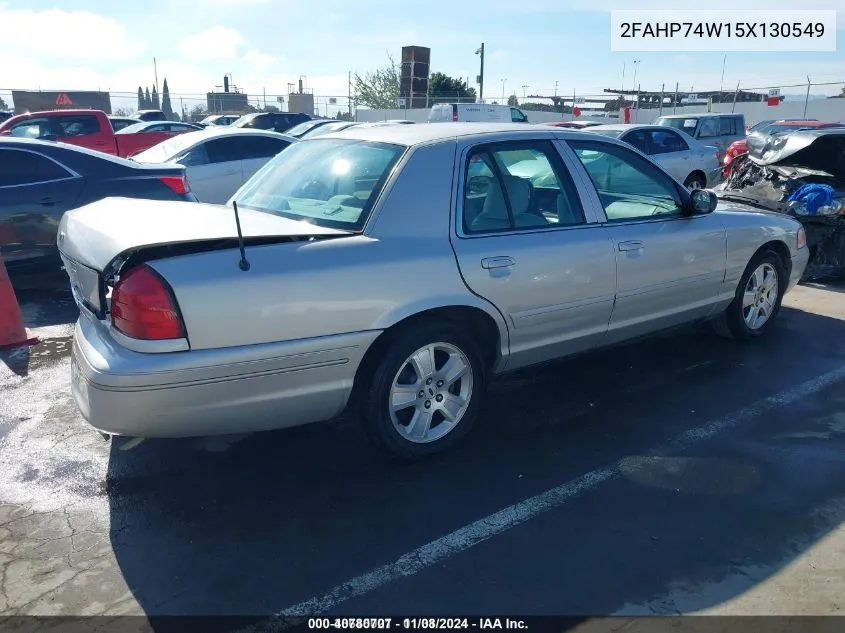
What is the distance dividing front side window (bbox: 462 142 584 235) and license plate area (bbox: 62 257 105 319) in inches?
70.0

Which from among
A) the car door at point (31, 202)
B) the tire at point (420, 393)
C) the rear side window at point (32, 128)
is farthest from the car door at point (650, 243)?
the rear side window at point (32, 128)

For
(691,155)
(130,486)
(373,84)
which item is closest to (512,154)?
(130,486)

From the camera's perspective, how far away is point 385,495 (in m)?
3.35

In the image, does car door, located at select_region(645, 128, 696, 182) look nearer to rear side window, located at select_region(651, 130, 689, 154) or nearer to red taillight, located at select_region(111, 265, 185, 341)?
rear side window, located at select_region(651, 130, 689, 154)

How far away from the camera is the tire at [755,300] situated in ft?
17.4

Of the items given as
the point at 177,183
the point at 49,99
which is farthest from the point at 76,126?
the point at 49,99

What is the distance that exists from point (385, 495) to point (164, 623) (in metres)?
1.15

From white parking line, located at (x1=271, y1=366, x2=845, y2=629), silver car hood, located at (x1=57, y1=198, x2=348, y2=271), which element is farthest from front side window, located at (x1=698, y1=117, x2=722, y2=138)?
silver car hood, located at (x1=57, y1=198, x2=348, y2=271)

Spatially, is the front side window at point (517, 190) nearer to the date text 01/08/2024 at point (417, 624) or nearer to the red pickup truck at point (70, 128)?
the date text 01/08/2024 at point (417, 624)

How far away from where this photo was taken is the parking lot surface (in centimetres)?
268

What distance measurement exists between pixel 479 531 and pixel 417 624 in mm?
611

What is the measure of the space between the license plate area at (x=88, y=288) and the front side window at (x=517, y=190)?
1778 mm

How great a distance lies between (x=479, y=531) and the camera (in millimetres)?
3047

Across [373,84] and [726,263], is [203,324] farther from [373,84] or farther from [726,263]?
[373,84]
